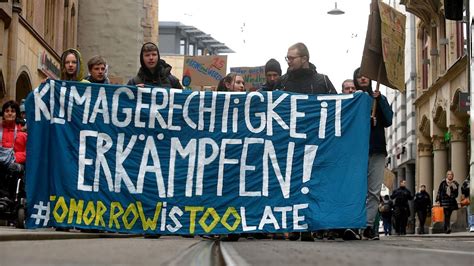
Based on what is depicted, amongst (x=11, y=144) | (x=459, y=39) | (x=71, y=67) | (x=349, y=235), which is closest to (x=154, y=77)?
(x=71, y=67)

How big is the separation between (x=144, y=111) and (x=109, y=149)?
18.1 inches

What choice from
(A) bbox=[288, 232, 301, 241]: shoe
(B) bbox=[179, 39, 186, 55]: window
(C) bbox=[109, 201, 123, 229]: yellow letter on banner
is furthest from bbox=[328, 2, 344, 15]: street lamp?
(B) bbox=[179, 39, 186, 55]: window

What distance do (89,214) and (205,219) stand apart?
94 centimetres

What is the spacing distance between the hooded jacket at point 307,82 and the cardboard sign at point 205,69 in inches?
496

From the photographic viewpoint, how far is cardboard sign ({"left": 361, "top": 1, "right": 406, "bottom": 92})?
8484mm

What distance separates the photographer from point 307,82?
347 inches

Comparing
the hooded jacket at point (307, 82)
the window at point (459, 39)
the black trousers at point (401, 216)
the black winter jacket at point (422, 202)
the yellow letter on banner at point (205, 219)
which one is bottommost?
the black trousers at point (401, 216)

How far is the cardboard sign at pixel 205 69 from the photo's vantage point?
2166 centimetres

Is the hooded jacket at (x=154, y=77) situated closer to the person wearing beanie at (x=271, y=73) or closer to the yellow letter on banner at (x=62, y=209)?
the person wearing beanie at (x=271, y=73)

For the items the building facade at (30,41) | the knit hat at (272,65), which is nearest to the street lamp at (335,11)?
the building facade at (30,41)

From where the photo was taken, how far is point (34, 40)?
917 inches

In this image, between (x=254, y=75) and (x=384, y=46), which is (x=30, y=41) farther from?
(x=384, y=46)

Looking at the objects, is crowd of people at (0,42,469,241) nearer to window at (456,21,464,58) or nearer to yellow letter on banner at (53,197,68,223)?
yellow letter on banner at (53,197,68,223)

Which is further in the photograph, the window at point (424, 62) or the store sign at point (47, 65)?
the window at point (424, 62)
